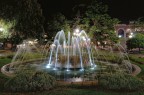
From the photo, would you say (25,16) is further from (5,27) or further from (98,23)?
(98,23)

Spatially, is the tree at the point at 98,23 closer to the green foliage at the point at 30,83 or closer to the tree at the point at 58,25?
the tree at the point at 58,25

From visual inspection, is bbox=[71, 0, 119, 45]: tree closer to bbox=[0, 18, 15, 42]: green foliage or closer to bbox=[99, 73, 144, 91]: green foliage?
bbox=[0, 18, 15, 42]: green foliage

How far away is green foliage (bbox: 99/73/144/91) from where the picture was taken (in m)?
12.1

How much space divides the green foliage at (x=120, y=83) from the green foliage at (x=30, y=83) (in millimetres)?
2465

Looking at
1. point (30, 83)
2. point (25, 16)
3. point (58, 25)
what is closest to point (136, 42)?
point (58, 25)

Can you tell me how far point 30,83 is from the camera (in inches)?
467

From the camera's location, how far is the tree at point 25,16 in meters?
33.1

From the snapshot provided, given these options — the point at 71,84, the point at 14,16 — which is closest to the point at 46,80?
the point at 71,84

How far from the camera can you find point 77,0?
39594 mm

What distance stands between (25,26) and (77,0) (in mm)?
8869

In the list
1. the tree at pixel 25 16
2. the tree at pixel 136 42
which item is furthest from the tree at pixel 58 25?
the tree at pixel 136 42

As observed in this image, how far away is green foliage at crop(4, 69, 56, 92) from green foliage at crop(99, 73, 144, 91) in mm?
2465

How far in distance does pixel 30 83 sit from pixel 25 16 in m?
24.5

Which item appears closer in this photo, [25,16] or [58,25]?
[25,16]
